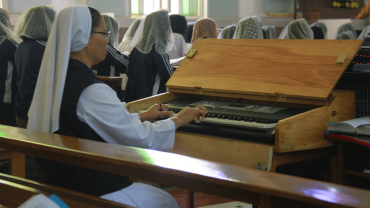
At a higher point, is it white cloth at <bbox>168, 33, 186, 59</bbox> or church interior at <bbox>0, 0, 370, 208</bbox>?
church interior at <bbox>0, 0, 370, 208</bbox>

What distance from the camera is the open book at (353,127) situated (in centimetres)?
237

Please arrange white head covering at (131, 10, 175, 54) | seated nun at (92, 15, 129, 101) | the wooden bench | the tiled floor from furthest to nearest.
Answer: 1. seated nun at (92, 15, 129, 101)
2. white head covering at (131, 10, 175, 54)
3. the tiled floor
4. the wooden bench

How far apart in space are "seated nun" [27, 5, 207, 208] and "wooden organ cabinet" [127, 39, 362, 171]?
60 centimetres

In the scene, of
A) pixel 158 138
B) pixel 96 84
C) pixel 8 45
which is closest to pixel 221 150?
pixel 158 138

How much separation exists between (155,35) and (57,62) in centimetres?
303

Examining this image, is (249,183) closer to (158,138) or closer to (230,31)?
(158,138)

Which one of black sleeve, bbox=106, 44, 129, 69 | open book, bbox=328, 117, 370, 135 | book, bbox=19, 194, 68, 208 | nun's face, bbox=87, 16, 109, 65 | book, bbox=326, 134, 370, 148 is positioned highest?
nun's face, bbox=87, 16, 109, 65

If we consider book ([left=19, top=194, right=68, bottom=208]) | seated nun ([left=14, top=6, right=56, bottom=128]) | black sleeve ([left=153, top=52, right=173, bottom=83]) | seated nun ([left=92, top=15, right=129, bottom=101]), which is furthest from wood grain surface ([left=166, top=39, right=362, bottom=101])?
seated nun ([left=92, top=15, right=129, bottom=101])

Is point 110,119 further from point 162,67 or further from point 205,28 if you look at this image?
point 205,28

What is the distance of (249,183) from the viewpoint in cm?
106

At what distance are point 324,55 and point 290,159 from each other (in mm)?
780

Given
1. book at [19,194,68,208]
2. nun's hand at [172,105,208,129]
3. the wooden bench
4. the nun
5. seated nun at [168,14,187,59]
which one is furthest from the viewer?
the nun

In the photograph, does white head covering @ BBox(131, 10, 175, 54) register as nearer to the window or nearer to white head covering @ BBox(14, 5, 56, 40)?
white head covering @ BBox(14, 5, 56, 40)

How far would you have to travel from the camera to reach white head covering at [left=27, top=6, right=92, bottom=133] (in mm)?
1896
